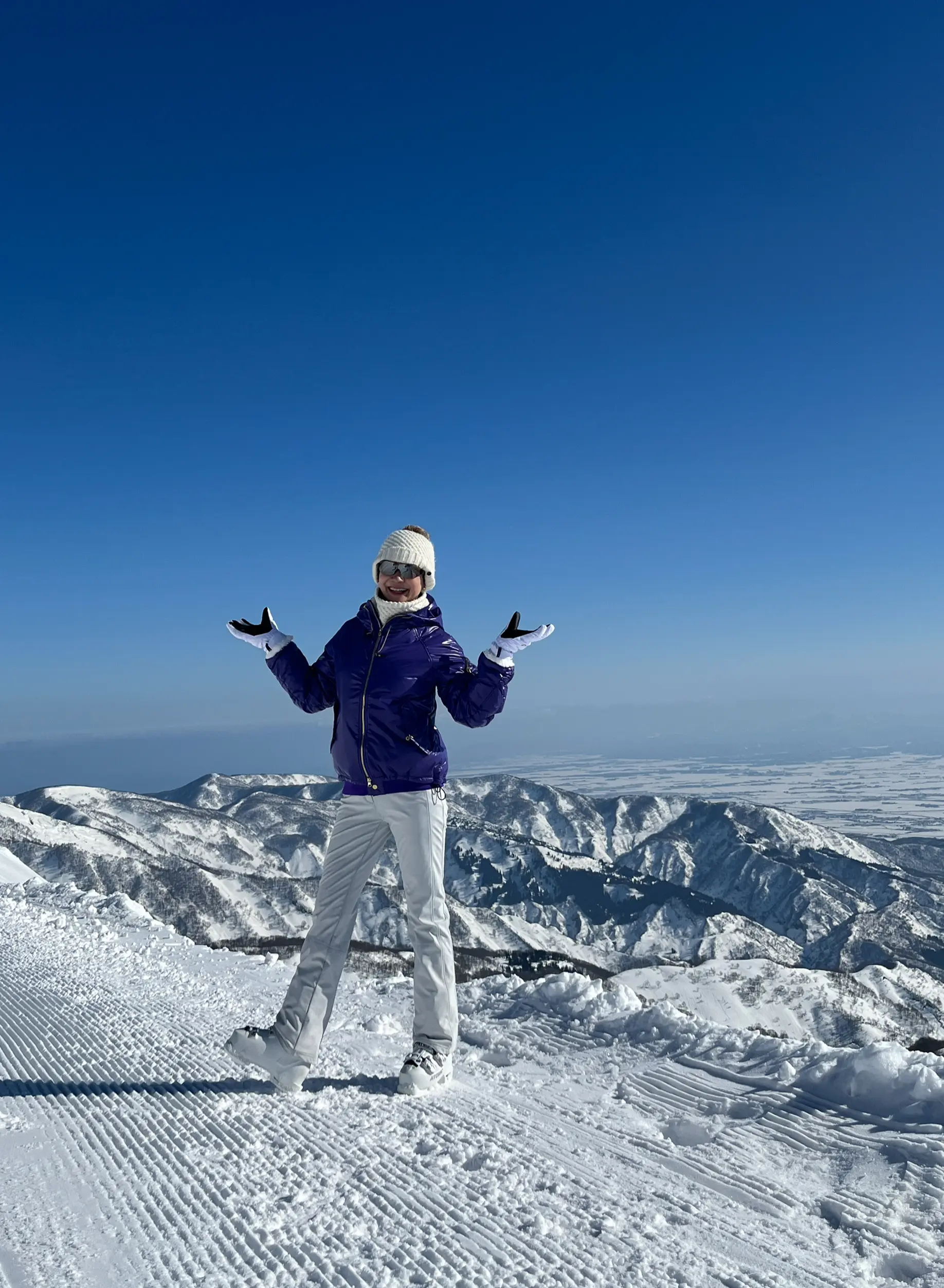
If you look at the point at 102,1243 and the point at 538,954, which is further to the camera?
the point at 538,954

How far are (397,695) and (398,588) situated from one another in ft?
2.58

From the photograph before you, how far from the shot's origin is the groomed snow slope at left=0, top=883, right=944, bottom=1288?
3.29 metres

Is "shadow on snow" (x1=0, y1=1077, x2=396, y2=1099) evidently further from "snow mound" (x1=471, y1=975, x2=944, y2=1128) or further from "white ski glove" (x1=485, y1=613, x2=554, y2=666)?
"white ski glove" (x1=485, y1=613, x2=554, y2=666)

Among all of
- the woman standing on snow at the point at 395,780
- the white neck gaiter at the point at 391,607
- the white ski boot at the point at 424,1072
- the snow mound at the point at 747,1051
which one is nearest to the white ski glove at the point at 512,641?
the woman standing on snow at the point at 395,780

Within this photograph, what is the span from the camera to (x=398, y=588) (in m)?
5.63

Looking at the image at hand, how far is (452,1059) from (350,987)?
305cm

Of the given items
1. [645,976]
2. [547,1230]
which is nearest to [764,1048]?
[547,1230]

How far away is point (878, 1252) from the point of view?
343cm

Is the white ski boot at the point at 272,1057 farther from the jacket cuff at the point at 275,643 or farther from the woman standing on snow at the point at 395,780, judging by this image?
the jacket cuff at the point at 275,643

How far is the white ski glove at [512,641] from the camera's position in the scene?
5309mm

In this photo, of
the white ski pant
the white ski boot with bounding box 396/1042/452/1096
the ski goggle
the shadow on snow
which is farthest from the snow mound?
the ski goggle

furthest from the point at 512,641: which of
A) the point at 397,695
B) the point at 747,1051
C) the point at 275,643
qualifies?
the point at 747,1051

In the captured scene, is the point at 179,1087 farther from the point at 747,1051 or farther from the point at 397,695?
the point at 747,1051

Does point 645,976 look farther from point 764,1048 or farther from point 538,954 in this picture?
point 764,1048
